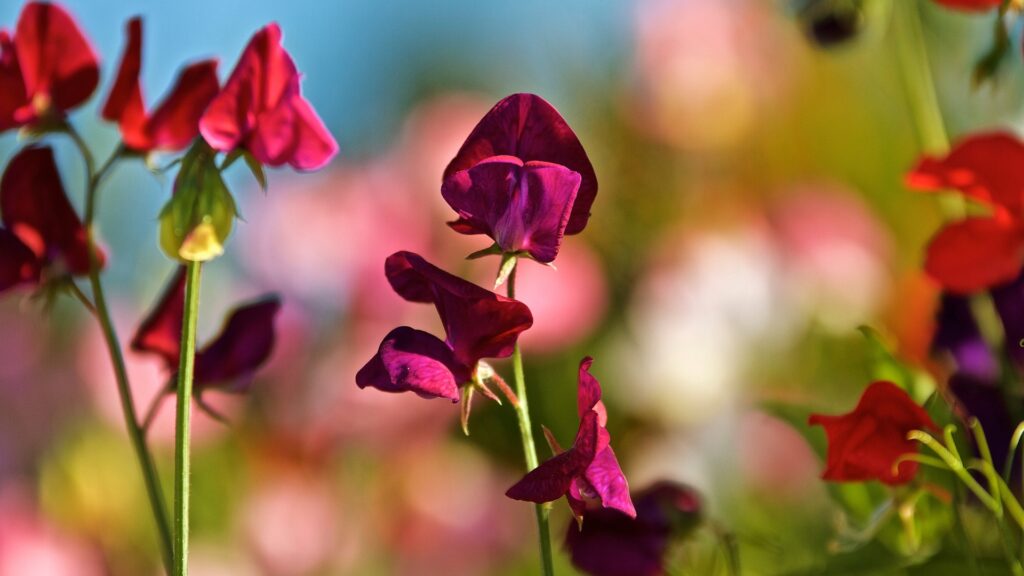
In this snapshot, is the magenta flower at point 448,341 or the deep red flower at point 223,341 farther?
the deep red flower at point 223,341

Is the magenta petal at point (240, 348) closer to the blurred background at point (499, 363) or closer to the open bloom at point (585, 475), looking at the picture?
the open bloom at point (585, 475)

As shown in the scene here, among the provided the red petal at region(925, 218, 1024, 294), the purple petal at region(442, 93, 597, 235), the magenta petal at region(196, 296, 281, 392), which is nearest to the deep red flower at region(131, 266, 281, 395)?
the magenta petal at region(196, 296, 281, 392)

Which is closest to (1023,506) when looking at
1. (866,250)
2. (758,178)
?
(866,250)

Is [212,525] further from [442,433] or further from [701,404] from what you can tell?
[701,404]

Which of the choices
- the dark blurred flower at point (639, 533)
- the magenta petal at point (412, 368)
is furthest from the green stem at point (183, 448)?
the dark blurred flower at point (639, 533)

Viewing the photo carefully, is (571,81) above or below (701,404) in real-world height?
above

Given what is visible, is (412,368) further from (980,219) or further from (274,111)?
(980,219)
